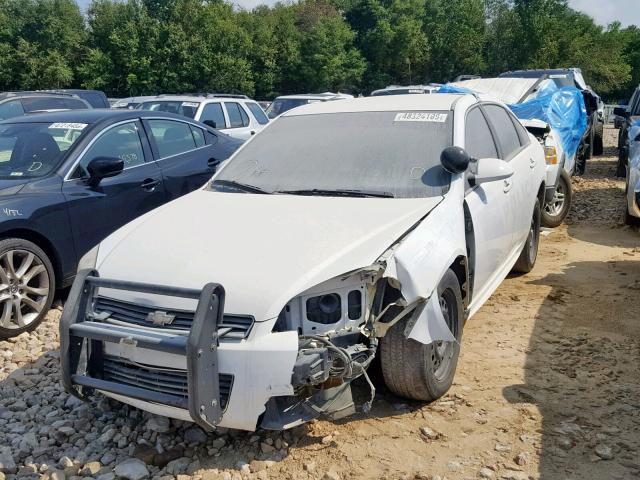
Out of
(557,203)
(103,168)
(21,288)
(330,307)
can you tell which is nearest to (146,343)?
(330,307)

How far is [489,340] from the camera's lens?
4582 mm

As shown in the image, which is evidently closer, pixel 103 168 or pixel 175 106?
pixel 103 168

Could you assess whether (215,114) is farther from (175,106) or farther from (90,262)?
(90,262)

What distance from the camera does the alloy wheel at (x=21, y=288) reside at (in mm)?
4746

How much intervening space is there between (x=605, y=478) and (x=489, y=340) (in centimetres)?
167

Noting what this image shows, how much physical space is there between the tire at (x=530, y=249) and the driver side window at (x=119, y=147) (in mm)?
3795

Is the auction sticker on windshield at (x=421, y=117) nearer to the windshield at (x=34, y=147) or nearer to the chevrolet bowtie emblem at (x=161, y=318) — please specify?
the chevrolet bowtie emblem at (x=161, y=318)

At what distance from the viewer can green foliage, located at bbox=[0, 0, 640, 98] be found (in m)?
37.6

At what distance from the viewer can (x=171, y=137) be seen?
6516 millimetres

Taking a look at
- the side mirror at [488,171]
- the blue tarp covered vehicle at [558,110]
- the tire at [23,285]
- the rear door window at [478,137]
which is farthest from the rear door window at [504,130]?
the blue tarp covered vehicle at [558,110]

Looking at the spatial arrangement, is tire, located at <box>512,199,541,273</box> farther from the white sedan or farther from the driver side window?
the driver side window

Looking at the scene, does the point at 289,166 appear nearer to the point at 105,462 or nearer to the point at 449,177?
the point at 449,177

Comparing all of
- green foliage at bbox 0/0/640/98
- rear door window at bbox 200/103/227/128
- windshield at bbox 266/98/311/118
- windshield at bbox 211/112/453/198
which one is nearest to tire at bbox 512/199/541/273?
windshield at bbox 211/112/453/198

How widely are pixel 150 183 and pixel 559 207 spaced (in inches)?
209
